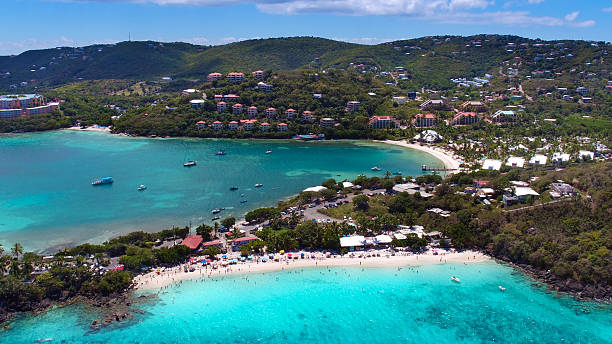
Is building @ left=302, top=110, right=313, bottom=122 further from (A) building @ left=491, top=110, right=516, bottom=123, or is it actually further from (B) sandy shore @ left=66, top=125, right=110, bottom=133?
(B) sandy shore @ left=66, top=125, right=110, bottom=133

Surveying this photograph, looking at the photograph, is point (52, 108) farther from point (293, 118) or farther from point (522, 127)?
point (522, 127)

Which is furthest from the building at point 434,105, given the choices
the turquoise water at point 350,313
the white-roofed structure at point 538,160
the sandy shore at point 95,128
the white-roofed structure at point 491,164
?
the turquoise water at point 350,313

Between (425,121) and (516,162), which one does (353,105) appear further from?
(516,162)

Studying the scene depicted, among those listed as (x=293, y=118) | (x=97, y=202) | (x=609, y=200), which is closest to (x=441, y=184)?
(x=609, y=200)

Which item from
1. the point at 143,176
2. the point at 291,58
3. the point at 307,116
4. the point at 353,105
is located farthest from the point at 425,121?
the point at 291,58

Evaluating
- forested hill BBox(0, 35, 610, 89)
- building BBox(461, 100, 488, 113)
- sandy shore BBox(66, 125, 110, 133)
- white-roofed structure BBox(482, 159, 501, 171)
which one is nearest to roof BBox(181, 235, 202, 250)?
white-roofed structure BBox(482, 159, 501, 171)

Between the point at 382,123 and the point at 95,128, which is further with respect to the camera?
the point at 95,128
